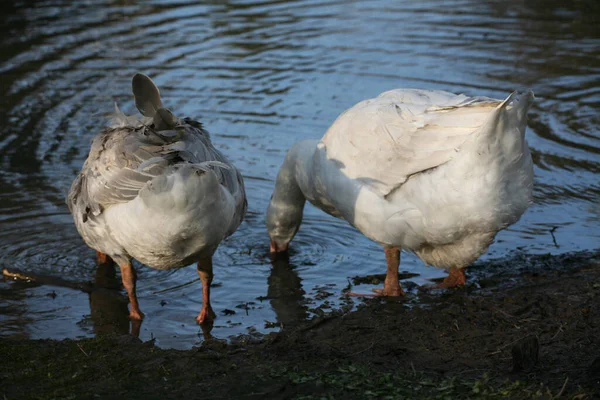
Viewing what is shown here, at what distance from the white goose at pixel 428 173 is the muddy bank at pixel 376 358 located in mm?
509

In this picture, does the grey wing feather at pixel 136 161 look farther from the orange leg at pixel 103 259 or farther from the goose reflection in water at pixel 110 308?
the orange leg at pixel 103 259

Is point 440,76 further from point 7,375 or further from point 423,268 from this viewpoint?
point 7,375

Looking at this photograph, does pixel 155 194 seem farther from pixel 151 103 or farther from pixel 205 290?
pixel 205 290

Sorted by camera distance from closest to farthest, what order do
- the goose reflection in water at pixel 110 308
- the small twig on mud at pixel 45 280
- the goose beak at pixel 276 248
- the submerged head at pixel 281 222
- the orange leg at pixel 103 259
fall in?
the goose reflection in water at pixel 110 308 < the small twig on mud at pixel 45 280 < the orange leg at pixel 103 259 < the submerged head at pixel 281 222 < the goose beak at pixel 276 248

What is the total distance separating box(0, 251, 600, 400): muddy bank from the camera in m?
4.28

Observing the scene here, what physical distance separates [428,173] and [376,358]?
1376 mm

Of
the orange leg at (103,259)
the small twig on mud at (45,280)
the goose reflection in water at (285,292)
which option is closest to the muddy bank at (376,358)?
the goose reflection in water at (285,292)

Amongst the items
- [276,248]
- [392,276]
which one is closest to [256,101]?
[276,248]

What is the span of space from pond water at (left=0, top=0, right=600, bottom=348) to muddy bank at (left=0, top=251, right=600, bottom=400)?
0.67 metres

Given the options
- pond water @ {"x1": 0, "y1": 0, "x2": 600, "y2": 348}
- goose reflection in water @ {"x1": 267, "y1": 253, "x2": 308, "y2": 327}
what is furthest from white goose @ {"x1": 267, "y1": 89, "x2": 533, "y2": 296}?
pond water @ {"x1": 0, "y1": 0, "x2": 600, "y2": 348}

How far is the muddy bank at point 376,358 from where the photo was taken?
14.0 ft

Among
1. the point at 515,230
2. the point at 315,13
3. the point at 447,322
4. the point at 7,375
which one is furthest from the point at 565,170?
the point at 315,13

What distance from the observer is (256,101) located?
11125 mm

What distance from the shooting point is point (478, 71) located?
39.3 feet
